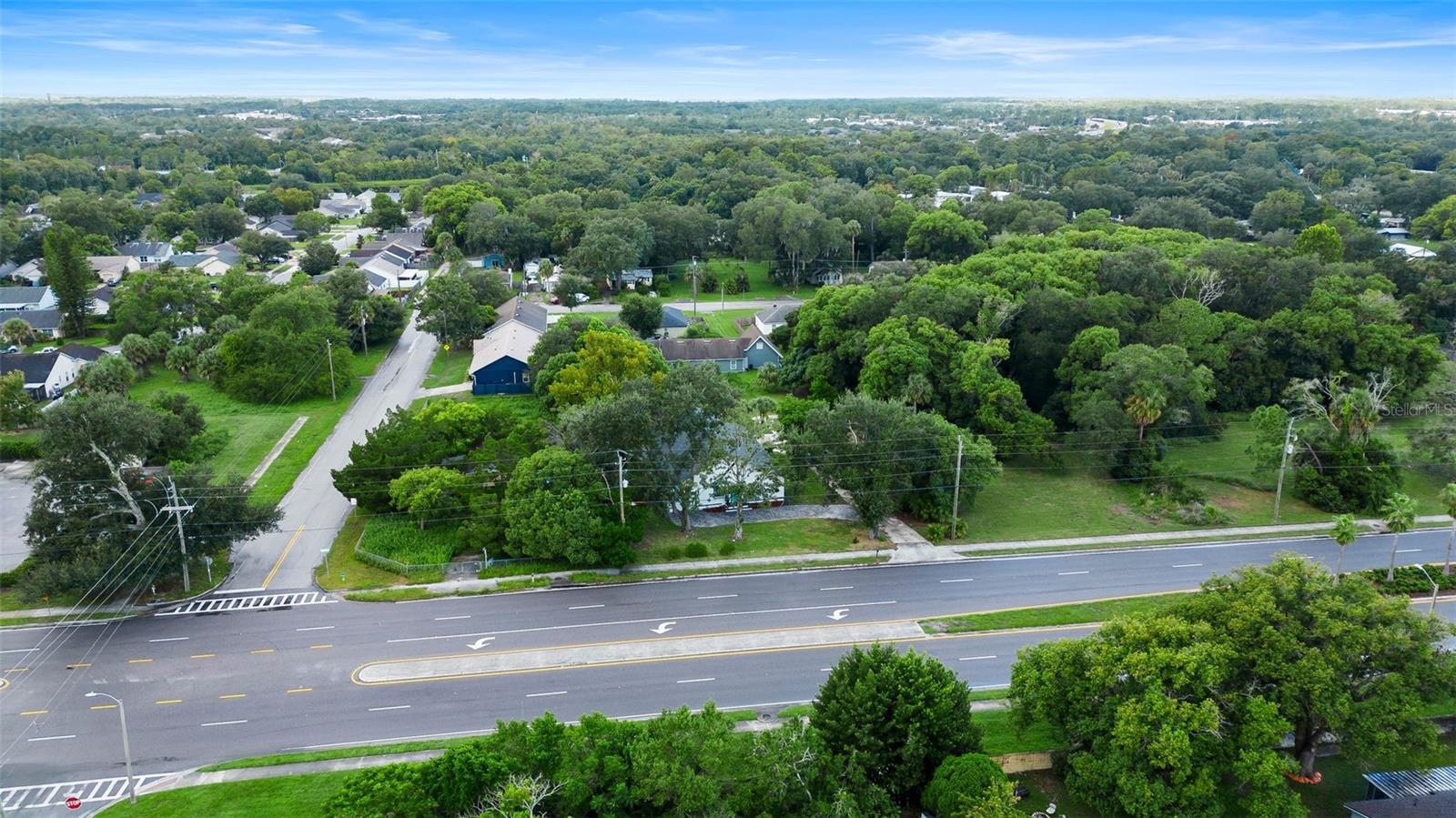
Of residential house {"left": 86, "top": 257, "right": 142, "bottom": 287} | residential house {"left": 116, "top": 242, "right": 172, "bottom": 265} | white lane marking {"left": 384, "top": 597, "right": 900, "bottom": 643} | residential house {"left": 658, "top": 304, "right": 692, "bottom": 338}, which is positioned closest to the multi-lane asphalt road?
white lane marking {"left": 384, "top": 597, "right": 900, "bottom": 643}

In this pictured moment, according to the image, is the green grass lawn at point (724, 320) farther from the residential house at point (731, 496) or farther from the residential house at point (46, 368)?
the residential house at point (46, 368)

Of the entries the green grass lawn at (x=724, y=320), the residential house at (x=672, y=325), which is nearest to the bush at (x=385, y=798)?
the residential house at (x=672, y=325)

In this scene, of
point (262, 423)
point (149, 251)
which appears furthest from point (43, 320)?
point (262, 423)

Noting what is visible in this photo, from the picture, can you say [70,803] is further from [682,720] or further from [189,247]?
[189,247]

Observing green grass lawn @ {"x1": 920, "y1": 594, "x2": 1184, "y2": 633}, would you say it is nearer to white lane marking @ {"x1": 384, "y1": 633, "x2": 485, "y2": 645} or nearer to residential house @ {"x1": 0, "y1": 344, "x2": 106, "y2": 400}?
white lane marking @ {"x1": 384, "y1": 633, "x2": 485, "y2": 645}

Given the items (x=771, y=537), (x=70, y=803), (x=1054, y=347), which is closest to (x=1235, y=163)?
(x=1054, y=347)

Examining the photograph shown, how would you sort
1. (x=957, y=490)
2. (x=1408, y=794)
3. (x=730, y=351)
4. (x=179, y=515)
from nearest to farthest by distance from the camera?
(x=1408, y=794) < (x=179, y=515) < (x=957, y=490) < (x=730, y=351)

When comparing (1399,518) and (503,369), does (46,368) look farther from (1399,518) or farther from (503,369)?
(1399,518)
